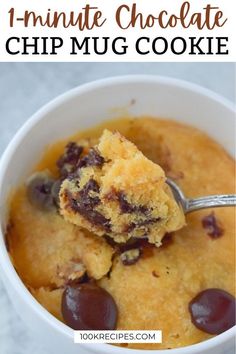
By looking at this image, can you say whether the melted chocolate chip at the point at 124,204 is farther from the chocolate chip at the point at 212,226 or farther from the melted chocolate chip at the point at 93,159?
the chocolate chip at the point at 212,226

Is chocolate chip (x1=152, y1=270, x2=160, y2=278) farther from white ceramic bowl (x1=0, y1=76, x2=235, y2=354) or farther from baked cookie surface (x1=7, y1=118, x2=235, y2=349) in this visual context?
white ceramic bowl (x1=0, y1=76, x2=235, y2=354)

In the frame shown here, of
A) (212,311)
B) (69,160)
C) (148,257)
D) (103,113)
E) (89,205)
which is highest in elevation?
(103,113)

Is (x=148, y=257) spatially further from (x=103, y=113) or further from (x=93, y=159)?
(x=103, y=113)

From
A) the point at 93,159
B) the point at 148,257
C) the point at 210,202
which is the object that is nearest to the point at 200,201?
the point at 210,202

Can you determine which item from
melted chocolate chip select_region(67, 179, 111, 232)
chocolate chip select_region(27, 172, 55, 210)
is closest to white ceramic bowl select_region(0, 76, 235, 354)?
chocolate chip select_region(27, 172, 55, 210)

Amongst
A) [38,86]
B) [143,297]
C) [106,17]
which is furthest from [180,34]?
[143,297]

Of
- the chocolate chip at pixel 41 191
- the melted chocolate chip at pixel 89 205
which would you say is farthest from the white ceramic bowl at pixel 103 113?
the melted chocolate chip at pixel 89 205

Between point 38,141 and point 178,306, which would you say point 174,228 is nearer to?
point 178,306
